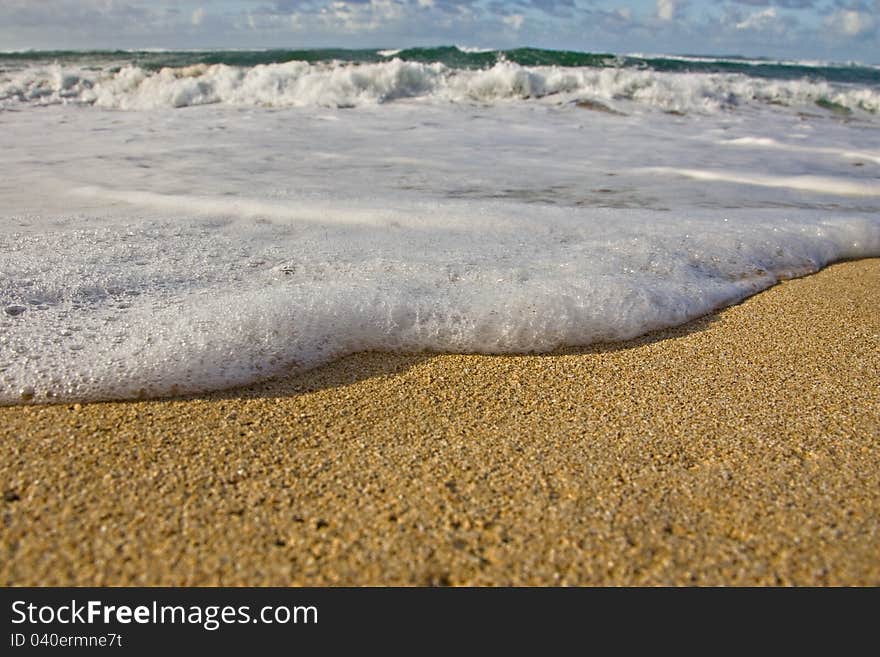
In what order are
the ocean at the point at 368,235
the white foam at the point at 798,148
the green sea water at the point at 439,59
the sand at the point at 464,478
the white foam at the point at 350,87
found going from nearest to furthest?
1. the sand at the point at 464,478
2. the ocean at the point at 368,235
3. the white foam at the point at 798,148
4. the white foam at the point at 350,87
5. the green sea water at the point at 439,59

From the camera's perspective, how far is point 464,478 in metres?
1.45

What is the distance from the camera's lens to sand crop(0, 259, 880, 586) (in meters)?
1.20

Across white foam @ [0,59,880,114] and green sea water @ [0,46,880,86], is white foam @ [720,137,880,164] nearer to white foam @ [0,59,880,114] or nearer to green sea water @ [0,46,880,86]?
white foam @ [0,59,880,114]

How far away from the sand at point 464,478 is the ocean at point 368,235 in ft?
0.60

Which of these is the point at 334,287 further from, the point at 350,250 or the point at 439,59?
the point at 439,59

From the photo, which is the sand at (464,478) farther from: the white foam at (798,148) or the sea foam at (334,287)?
the white foam at (798,148)

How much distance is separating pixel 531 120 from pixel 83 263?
680 centimetres

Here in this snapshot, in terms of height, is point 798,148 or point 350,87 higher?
point 350,87

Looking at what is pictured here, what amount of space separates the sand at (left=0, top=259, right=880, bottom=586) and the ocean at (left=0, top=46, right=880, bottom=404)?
7.2 inches

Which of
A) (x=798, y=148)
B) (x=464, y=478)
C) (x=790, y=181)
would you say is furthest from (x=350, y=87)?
(x=464, y=478)

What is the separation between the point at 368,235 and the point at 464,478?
5.82ft

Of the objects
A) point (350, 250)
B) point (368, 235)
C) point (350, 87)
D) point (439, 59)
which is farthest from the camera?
point (439, 59)

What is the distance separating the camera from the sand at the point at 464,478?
120 centimetres

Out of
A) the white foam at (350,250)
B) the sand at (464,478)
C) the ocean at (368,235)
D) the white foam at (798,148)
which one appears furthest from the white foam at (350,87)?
the sand at (464,478)
